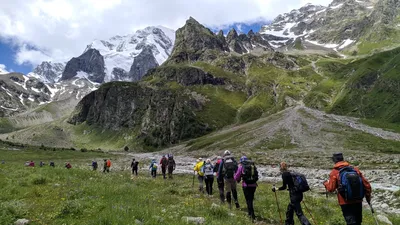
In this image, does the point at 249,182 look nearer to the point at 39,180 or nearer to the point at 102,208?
the point at 102,208

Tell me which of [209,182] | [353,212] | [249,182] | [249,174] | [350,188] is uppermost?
[249,174]

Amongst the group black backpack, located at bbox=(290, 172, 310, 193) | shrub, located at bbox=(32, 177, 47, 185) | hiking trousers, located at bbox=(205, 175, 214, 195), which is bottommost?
hiking trousers, located at bbox=(205, 175, 214, 195)

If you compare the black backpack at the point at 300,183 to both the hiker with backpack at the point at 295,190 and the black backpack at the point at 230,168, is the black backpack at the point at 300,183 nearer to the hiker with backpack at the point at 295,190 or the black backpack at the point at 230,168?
the hiker with backpack at the point at 295,190

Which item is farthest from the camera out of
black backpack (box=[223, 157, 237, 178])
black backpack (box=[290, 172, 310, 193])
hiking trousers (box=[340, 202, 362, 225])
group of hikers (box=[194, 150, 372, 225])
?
black backpack (box=[223, 157, 237, 178])

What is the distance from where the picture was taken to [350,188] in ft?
32.6

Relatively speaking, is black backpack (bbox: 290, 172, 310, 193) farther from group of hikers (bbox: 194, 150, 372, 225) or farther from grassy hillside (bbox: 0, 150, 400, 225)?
grassy hillside (bbox: 0, 150, 400, 225)

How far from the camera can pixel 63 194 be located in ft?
48.5

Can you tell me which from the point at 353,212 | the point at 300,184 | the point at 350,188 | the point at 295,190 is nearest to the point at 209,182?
the point at 295,190

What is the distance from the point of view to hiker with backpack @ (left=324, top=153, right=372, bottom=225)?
9945mm

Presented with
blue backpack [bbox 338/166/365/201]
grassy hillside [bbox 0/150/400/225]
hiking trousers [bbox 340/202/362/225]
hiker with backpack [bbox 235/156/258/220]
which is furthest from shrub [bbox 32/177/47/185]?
hiking trousers [bbox 340/202/362/225]

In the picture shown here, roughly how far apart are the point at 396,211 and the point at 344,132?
108194mm

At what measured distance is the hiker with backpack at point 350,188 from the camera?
32.6 feet

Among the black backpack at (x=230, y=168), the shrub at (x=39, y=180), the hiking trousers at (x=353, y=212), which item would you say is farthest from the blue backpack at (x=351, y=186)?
the shrub at (x=39, y=180)

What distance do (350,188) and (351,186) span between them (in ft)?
0.25
